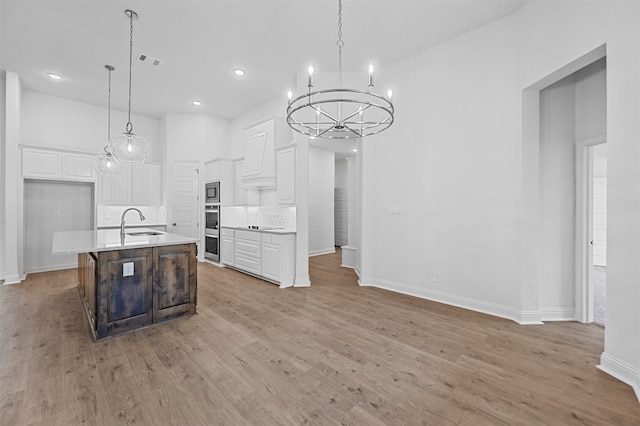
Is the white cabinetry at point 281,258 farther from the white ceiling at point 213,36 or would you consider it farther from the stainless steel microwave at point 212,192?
the white ceiling at point 213,36

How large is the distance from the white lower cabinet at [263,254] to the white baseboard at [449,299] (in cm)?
127

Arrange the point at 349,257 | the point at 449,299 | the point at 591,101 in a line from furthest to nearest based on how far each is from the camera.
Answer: the point at 349,257
the point at 449,299
the point at 591,101

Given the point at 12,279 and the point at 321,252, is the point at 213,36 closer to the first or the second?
the point at 12,279

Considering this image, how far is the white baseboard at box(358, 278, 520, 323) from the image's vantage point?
3.29 meters

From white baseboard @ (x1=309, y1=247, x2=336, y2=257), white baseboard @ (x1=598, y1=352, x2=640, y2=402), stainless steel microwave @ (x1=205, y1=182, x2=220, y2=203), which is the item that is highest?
stainless steel microwave @ (x1=205, y1=182, x2=220, y2=203)

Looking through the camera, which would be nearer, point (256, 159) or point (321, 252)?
point (256, 159)

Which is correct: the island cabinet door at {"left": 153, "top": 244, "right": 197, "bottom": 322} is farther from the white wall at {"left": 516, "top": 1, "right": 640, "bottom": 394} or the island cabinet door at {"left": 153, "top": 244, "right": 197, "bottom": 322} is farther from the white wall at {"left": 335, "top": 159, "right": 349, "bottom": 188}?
the white wall at {"left": 335, "top": 159, "right": 349, "bottom": 188}

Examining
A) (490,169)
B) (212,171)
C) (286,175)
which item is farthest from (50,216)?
(490,169)

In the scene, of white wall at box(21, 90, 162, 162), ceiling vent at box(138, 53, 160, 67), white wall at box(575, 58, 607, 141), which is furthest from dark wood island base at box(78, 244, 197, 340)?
white wall at box(575, 58, 607, 141)

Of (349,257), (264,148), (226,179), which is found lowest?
(349,257)

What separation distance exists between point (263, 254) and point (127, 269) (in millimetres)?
2269

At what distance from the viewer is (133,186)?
6406 mm

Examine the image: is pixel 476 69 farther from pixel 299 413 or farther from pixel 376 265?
pixel 299 413

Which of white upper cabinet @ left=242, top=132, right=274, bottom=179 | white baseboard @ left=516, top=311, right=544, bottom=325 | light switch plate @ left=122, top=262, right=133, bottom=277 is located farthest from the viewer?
white upper cabinet @ left=242, top=132, right=274, bottom=179
